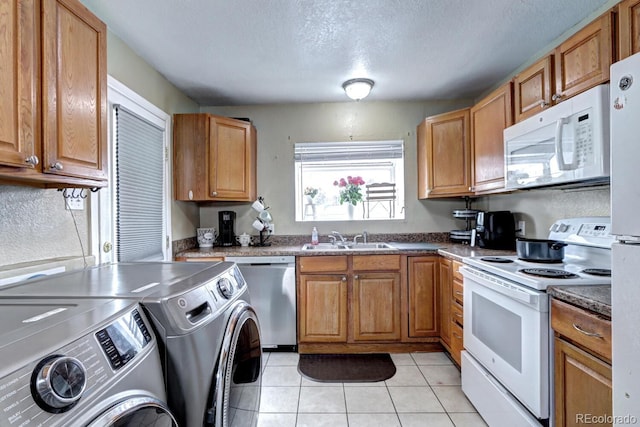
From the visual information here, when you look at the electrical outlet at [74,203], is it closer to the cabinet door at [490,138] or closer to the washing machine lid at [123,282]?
the washing machine lid at [123,282]

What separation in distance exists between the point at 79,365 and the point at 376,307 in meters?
2.25

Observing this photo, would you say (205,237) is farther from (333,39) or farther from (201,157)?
(333,39)

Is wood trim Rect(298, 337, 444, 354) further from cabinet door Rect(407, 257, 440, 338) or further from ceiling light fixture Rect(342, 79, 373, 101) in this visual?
ceiling light fixture Rect(342, 79, 373, 101)

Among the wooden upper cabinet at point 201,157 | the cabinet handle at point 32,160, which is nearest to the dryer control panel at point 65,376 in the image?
the cabinet handle at point 32,160

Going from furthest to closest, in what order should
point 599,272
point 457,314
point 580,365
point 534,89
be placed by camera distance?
point 457,314 → point 534,89 → point 599,272 → point 580,365

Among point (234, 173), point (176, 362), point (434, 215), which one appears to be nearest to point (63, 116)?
point (176, 362)

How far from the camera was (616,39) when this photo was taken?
1.35 m

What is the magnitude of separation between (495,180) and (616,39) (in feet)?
3.48

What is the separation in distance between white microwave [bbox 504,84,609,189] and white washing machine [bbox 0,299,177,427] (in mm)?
1847

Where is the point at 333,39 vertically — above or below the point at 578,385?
above

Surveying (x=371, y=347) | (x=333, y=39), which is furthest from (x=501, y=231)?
(x=333, y=39)

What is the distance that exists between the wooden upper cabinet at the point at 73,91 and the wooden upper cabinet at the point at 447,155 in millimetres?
2471

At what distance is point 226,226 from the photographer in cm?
302
